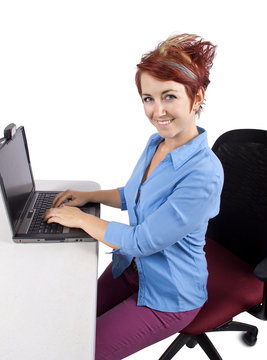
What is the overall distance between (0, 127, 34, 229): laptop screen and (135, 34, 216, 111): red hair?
0.54 meters

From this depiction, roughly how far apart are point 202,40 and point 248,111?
1.28 m

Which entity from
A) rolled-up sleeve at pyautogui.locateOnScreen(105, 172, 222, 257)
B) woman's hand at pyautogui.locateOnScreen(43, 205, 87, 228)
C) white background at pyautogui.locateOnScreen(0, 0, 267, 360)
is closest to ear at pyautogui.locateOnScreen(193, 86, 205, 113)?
rolled-up sleeve at pyautogui.locateOnScreen(105, 172, 222, 257)

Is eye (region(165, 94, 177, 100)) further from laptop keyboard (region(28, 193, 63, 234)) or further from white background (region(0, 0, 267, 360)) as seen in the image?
white background (region(0, 0, 267, 360))

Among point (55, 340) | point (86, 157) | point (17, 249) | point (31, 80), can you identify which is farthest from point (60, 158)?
point (55, 340)

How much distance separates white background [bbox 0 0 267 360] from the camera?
1.86m

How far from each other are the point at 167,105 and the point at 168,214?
335 mm

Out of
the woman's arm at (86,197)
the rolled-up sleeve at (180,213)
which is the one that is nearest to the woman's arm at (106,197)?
the woman's arm at (86,197)

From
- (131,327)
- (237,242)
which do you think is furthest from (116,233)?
(237,242)

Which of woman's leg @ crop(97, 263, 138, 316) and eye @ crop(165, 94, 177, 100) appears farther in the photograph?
woman's leg @ crop(97, 263, 138, 316)

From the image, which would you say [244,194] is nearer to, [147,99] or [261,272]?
[261,272]

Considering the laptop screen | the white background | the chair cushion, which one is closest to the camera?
the laptop screen

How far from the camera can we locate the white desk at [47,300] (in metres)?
0.75

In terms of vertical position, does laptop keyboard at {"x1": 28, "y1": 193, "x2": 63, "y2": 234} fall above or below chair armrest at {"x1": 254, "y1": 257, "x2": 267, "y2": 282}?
above

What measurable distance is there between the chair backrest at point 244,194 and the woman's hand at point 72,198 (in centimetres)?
62
